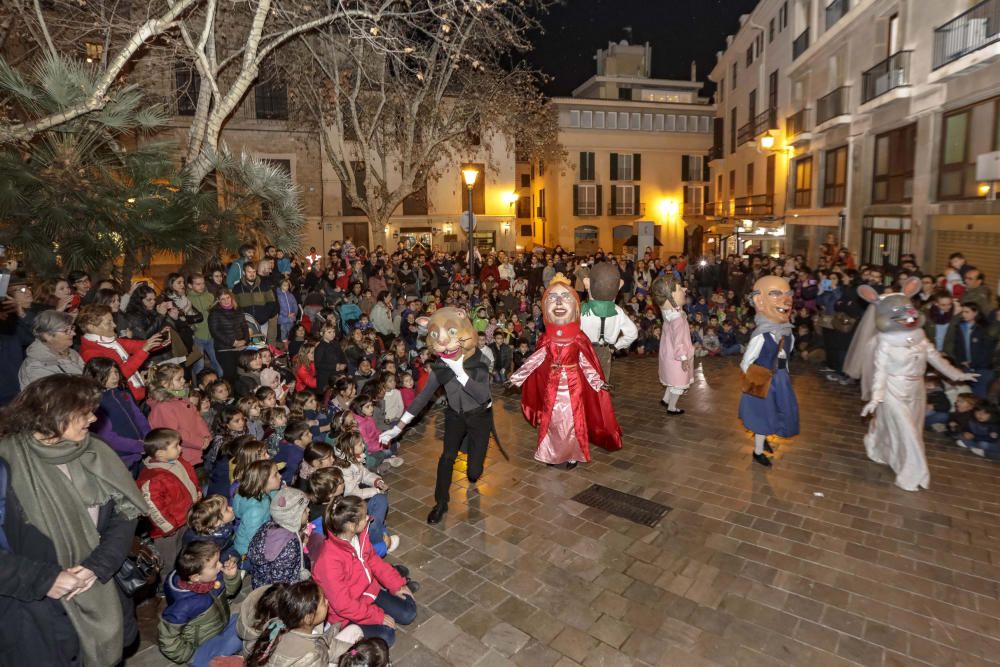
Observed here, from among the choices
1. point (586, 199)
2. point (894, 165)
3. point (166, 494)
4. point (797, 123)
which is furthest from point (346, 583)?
point (586, 199)

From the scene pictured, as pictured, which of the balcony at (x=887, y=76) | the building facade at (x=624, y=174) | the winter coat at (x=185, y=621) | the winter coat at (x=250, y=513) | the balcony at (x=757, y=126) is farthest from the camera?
the building facade at (x=624, y=174)

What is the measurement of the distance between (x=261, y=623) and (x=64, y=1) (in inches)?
470

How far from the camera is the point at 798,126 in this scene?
71.0ft

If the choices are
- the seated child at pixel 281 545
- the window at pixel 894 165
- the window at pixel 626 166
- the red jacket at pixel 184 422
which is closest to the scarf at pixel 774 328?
the seated child at pixel 281 545

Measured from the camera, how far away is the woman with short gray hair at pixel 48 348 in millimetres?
4512

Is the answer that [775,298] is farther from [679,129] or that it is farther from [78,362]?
[679,129]

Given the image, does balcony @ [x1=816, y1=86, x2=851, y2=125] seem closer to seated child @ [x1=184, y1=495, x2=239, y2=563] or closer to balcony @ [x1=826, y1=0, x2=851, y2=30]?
balcony @ [x1=826, y1=0, x2=851, y2=30]

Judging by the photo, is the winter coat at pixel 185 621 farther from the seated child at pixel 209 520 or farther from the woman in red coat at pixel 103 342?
the woman in red coat at pixel 103 342

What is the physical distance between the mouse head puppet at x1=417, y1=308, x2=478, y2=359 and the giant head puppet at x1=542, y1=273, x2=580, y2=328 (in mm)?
1285

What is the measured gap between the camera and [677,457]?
7.09 meters

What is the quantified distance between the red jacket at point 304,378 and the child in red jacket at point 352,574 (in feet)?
15.1

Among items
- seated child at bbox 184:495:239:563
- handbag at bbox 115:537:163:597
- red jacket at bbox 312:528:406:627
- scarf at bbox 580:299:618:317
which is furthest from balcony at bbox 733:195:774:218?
handbag at bbox 115:537:163:597

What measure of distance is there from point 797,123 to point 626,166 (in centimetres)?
1756

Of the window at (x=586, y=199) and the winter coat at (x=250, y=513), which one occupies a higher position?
the window at (x=586, y=199)
